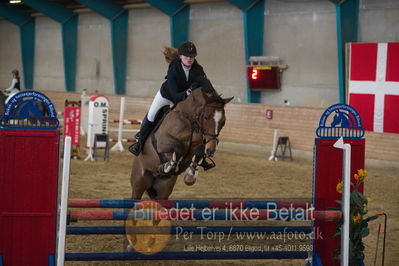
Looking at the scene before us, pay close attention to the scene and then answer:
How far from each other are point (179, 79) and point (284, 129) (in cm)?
789

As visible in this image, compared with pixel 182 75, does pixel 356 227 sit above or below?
below

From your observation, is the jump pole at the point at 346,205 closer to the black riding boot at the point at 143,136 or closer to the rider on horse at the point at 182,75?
the rider on horse at the point at 182,75

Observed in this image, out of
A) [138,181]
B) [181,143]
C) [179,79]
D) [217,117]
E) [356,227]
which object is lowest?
[356,227]

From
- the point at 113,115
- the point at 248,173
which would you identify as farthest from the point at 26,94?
the point at 113,115

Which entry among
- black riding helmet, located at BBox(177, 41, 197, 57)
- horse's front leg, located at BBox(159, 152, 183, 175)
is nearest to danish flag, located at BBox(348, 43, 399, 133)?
black riding helmet, located at BBox(177, 41, 197, 57)

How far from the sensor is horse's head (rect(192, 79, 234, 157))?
4098 mm

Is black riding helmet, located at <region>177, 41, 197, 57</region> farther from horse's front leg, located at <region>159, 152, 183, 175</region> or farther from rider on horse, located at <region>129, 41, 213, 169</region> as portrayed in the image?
horse's front leg, located at <region>159, 152, 183, 175</region>

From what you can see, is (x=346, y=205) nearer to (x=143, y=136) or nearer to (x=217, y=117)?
(x=217, y=117)

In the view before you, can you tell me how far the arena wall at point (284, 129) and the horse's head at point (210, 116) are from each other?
7.08 metres

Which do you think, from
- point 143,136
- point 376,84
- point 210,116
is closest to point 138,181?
point 143,136

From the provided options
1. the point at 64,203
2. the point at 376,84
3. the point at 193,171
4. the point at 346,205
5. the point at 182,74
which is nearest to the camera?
the point at 64,203

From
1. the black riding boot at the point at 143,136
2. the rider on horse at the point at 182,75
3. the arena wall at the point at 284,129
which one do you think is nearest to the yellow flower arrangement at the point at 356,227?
the rider on horse at the point at 182,75

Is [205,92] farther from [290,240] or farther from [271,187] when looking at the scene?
[271,187]

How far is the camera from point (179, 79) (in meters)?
4.70
